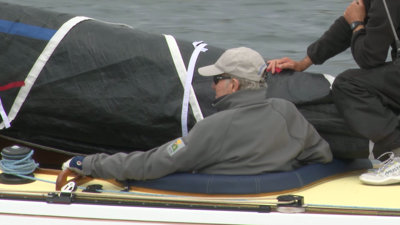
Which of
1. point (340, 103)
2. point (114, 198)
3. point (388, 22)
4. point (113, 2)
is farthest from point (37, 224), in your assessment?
point (113, 2)

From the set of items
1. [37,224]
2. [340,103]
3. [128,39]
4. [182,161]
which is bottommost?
[37,224]

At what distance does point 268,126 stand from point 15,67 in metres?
1.33

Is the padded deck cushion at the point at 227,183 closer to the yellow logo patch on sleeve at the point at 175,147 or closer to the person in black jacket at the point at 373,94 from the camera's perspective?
the yellow logo patch on sleeve at the point at 175,147

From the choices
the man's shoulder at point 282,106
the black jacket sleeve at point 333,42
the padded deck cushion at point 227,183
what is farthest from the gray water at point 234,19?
the padded deck cushion at point 227,183

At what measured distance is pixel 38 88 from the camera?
2885mm

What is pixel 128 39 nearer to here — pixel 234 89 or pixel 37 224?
pixel 234 89

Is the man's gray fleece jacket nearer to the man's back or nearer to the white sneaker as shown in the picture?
the man's back

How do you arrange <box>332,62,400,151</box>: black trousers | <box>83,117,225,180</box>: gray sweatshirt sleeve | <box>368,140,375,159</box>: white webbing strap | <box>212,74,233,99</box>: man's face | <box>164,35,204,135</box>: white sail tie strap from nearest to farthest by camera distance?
<box>83,117,225,180</box>: gray sweatshirt sleeve, <box>212,74,233,99</box>: man's face, <box>332,62,400,151</box>: black trousers, <box>368,140,375,159</box>: white webbing strap, <box>164,35,204,135</box>: white sail tie strap

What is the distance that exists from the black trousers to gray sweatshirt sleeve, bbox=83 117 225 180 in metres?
0.66

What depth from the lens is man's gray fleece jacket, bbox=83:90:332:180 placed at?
2.31 m

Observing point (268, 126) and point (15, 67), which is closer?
point (268, 126)

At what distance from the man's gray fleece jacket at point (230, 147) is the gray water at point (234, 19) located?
291cm

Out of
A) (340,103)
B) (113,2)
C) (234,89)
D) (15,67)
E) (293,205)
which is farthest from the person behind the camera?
(113,2)

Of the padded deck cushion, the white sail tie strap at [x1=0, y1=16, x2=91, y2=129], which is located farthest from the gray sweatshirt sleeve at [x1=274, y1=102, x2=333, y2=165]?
the white sail tie strap at [x1=0, y1=16, x2=91, y2=129]
